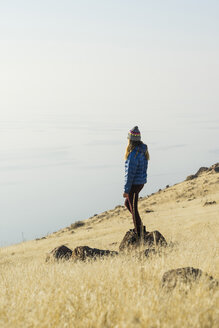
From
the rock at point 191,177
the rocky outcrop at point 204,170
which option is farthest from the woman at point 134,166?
the rock at point 191,177

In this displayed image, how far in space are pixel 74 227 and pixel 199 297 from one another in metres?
22.0

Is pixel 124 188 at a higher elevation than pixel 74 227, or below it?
higher

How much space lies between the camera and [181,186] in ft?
94.5

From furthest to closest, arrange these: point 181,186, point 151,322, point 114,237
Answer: point 181,186
point 114,237
point 151,322

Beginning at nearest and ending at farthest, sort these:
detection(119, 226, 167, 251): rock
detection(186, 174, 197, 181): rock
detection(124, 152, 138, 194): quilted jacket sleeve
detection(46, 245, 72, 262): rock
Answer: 1. detection(124, 152, 138, 194): quilted jacket sleeve
2. detection(119, 226, 167, 251): rock
3. detection(46, 245, 72, 262): rock
4. detection(186, 174, 197, 181): rock

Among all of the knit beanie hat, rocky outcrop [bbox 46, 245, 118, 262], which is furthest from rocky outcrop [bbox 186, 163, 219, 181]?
the knit beanie hat

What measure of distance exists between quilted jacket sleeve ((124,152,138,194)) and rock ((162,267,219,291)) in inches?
183

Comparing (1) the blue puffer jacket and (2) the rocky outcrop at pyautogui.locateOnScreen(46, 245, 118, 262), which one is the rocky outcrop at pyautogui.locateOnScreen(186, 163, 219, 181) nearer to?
(1) the blue puffer jacket

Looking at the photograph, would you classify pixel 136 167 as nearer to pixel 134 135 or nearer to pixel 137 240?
pixel 134 135

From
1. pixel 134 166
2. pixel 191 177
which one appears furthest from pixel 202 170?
pixel 134 166

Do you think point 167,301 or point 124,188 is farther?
point 124,188

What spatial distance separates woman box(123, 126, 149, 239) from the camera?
355 inches

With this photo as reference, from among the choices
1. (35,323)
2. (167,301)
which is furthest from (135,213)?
(35,323)

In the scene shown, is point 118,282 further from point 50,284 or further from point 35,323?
point 35,323
